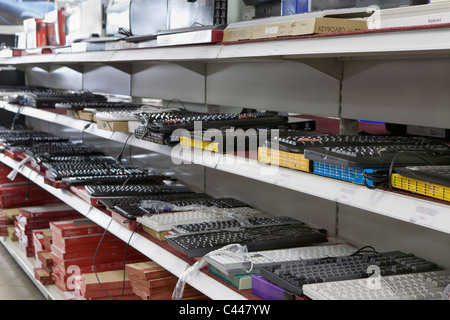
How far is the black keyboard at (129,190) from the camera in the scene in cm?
271

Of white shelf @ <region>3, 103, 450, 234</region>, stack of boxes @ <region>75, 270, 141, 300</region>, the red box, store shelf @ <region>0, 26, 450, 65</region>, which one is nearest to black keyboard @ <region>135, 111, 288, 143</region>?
white shelf @ <region>3, 103, 450, 234</region>

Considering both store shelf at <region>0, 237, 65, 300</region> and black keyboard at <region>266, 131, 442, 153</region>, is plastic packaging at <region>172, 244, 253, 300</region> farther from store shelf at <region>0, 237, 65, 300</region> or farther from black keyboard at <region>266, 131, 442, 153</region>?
store shelf at <region>0, 237, 65, 300</region>

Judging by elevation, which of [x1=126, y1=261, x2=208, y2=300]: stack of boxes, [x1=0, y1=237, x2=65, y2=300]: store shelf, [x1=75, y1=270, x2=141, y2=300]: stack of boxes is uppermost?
[x1=126, y1=261, x2=208, y2=300]: stack of boxes

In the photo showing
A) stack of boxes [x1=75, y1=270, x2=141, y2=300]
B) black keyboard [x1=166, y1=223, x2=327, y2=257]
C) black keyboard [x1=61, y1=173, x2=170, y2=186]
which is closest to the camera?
black keyboard [x1=166, y1=223, x2=327, y2=257]

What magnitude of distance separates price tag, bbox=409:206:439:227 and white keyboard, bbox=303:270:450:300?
0.79 ft

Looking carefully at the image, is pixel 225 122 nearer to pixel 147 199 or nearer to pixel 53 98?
pixel 147 199

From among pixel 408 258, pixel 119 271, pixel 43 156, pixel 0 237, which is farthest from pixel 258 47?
pixel 0 237

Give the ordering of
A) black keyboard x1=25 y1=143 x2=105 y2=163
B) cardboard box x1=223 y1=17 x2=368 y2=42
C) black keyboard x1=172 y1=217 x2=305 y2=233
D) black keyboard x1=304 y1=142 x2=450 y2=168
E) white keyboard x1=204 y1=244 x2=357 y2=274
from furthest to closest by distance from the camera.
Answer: black keyboard x1=25 y1=143 x2=105 y2=163
black keyboard x1=172 y1=217 x2=305 y2=233
white keyboard x1=204 y1=244 x2=357 y2=274
cardboard box x1=223 y1=17 x2=368 y2=42
black keyboard x1=304 y1=142 x2=450 y2=168

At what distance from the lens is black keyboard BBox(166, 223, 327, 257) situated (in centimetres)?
184

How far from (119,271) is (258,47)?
5.34ft

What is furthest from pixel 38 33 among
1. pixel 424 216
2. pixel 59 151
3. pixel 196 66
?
pixel 424 216

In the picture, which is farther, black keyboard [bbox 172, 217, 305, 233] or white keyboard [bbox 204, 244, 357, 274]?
black keyboard [bbox 172, 217, 305, 233]

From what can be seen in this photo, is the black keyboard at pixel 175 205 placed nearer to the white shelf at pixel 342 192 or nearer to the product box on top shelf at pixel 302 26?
the white shelf at pixel 342 192

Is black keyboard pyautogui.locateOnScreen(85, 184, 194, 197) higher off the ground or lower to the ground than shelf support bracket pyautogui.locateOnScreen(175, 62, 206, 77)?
lower
